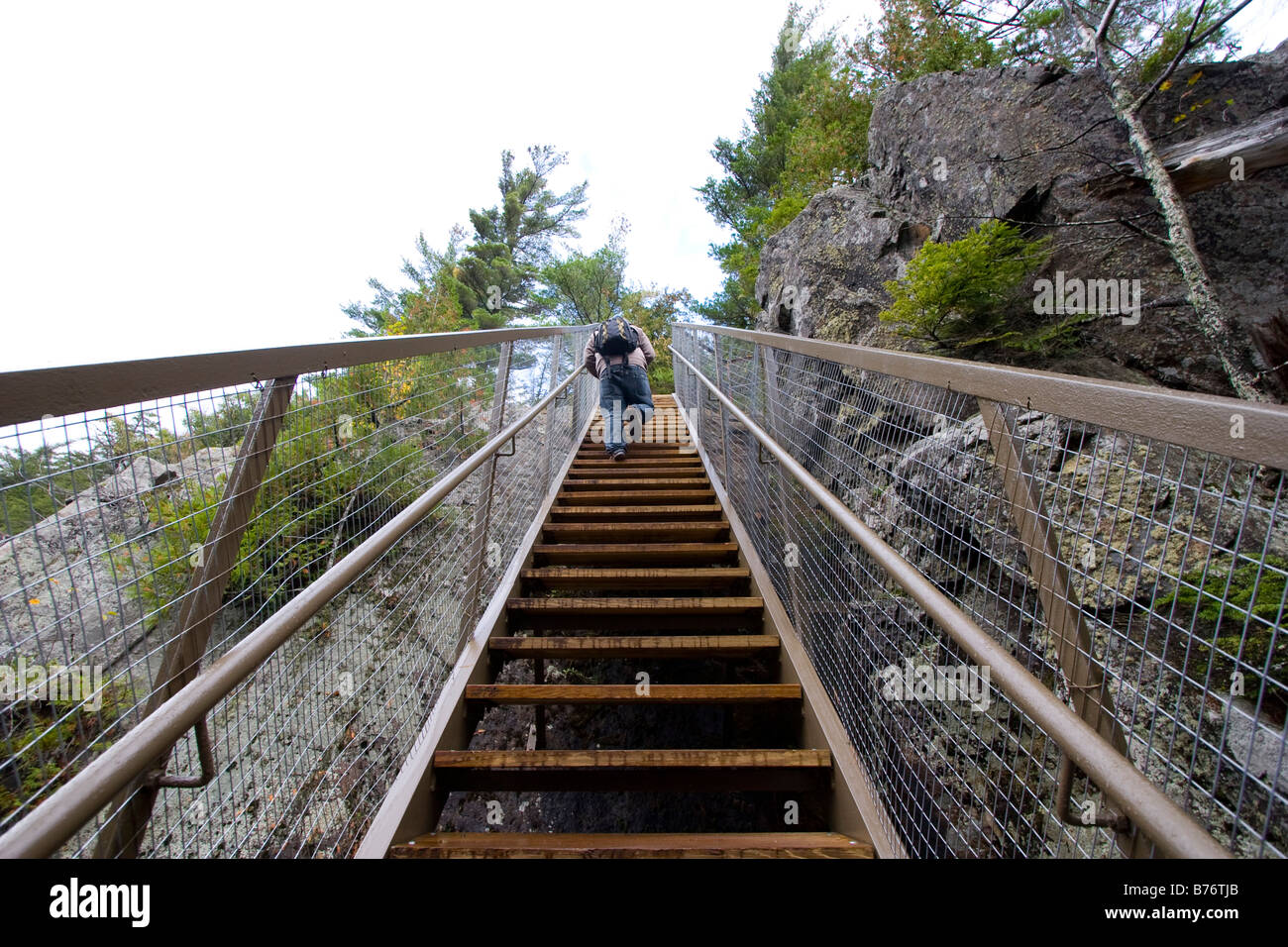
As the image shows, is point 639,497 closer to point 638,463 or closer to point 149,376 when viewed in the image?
point 638,463

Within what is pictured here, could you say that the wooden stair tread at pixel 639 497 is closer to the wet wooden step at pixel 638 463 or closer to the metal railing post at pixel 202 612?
the wet wooden step at pixel 638 463

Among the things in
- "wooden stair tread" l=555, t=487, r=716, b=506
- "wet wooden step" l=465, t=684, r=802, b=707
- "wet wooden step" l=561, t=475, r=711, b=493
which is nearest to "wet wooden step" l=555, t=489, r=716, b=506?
"wooden stair tread" l=555, t=487, r=716, b=506

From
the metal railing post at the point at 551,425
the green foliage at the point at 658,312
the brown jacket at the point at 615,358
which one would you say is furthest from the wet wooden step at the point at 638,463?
the green foliage at the point at 658,312

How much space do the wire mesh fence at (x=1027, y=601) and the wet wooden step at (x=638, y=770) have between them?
296 mm

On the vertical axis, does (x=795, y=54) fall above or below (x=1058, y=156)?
above

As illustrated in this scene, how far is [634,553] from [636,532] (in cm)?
28

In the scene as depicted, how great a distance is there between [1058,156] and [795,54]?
41.2ft

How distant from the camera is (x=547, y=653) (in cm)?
221

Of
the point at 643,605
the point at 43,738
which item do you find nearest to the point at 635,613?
the point at 643,605

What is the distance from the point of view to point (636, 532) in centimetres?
331

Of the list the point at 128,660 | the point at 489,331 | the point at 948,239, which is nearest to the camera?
the point at 128,660

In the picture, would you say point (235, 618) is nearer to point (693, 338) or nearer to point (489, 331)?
point (489, 331)

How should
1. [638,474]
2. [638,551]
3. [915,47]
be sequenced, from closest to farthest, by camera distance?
[638,551], [638,474], [915,47]
